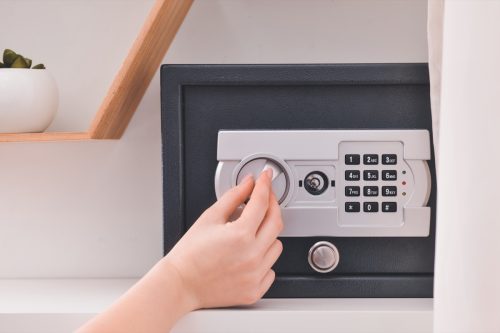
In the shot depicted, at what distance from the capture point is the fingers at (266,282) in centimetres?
69

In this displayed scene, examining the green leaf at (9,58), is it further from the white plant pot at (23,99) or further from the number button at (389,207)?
the number button at (389,207)

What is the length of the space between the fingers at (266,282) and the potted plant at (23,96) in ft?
1.25

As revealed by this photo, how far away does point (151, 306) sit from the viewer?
62cm

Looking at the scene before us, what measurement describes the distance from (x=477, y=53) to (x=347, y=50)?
473 millimetres

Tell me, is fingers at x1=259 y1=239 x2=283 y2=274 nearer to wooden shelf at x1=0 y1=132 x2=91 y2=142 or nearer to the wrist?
the wrist

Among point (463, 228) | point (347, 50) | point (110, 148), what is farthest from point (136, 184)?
point (463, 228)

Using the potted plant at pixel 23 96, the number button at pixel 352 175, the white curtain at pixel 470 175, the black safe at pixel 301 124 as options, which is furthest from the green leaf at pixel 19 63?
the white curtain at pixel 470 175

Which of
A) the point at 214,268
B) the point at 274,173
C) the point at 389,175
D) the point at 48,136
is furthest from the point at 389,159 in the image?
the point at 48,136

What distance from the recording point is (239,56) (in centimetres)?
96

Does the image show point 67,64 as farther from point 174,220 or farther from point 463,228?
point 463,228

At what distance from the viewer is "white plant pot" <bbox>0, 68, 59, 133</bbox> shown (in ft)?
2.79

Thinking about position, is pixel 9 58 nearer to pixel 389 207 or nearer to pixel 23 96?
pixel 23 96

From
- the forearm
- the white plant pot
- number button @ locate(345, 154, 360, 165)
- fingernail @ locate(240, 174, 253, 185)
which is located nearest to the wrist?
the forearm

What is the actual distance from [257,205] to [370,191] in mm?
137
